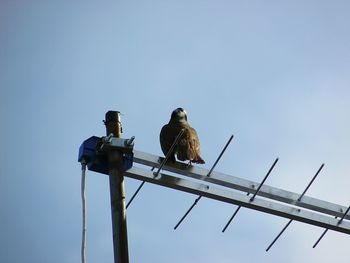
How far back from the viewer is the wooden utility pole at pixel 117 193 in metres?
3.38

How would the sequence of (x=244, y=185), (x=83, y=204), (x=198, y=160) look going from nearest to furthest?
(x=83, y=204), (x=244, y=185), (x=198, y=160)

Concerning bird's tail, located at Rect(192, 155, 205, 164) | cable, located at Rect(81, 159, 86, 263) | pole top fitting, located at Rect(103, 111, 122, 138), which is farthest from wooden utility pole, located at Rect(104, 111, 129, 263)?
bird's tail, located at Rect(192, 155, 205, 164)

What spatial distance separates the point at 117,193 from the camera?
360 centimetres

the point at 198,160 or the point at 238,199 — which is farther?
the point at 198,160

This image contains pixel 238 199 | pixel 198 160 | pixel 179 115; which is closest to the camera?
pixel 238 199

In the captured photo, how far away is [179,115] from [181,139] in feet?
2.95

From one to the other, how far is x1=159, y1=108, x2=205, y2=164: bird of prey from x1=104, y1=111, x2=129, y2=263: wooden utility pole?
71.7 inches

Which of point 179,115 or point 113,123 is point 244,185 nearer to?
point 113,123

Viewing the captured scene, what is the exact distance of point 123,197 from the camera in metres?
3.59

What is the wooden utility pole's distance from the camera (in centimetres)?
338

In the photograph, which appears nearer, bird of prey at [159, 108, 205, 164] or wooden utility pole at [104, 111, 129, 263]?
wooden utility pole at [104, 111, 129, 263]

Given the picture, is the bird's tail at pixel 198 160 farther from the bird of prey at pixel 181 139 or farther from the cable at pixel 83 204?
the cable at pixel 83 204

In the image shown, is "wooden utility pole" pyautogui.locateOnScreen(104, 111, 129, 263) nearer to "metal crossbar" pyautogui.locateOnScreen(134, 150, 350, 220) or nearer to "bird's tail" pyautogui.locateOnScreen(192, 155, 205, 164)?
"metal crossbar" pyautogui.locateOnScreen(134, 150, 350, 220)

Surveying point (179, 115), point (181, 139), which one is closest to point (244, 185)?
point (181, 139)
